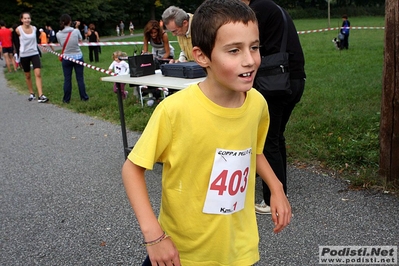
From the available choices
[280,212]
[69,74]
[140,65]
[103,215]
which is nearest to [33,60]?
[69,74]

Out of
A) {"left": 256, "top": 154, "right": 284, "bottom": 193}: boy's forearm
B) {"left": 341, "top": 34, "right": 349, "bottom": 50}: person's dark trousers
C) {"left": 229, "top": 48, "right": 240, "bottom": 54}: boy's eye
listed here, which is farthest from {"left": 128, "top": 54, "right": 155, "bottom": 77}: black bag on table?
{"left": 341, "top": 34, "right": 349, "bottom": 50}: person's dark trousers

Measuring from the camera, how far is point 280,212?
208 centimetres

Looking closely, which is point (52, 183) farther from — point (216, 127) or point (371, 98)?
point (371, 98)

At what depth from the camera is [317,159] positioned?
523 cm

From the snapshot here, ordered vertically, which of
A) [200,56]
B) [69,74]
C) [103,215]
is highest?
[200,56]

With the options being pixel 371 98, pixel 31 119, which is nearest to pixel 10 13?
pixel 31 119

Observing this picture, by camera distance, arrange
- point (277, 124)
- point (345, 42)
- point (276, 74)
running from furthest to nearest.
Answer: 1. point (345, 42)
2. point (277, 124)
3. point (276, 74)

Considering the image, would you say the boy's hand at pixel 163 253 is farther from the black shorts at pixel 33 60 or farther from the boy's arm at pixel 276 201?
the black shorts at pixel 33 60

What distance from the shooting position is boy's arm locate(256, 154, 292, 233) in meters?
2.08

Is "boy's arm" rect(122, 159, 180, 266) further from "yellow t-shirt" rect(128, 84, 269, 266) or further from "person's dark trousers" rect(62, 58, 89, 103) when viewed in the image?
"person's dark trousers" rect(62, 58, 89, 103)

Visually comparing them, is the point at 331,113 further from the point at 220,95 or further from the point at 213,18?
the point at 213,18

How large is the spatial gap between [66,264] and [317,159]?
3.00 meters

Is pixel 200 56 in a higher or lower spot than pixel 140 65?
higher

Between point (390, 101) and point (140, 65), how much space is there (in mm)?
3037
